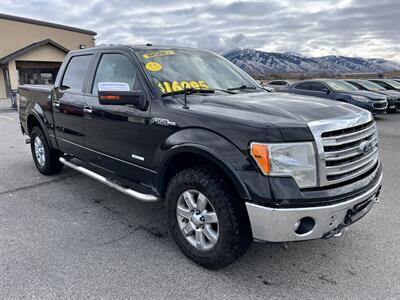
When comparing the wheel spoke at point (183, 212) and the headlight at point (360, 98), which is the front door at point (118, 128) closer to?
the wheel spoke at point (183, 212)

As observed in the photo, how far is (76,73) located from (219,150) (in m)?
2.96

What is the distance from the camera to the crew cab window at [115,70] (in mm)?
3693

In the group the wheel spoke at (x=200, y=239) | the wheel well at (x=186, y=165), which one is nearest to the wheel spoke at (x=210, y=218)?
the wheel spoke at (x=200, y=239)

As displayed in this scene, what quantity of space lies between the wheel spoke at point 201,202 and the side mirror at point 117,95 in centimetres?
110

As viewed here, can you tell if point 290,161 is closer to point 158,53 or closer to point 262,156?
point 262,156

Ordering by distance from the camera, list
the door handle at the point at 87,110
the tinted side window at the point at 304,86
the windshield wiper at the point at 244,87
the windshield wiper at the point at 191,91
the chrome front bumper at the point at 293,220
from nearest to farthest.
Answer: the chrome front bumper at the point at 293,220
the windshield wiper at the point at 191,91
the windshield wiper at the point at 244,87
the door handle at the point at 87,110
the tinted side window at the point at 304,86

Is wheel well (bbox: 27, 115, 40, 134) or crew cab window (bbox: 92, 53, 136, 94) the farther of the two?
wheel well (bbox: 27, 115, 40, 134)

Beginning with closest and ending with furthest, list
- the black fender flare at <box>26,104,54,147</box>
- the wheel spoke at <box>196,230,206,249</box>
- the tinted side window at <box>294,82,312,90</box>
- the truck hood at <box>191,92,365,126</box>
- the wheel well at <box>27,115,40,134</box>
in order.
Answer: the truck hood at <box>191,92,365,126</box>
the wheel spoke at <box>196,230,206,249</box>
the black fender flare at <box>26,104,54,147</box>
the wheel well at <box>27,115,40,134</box>
the tinted side window at <box>294,82,312,90</box>

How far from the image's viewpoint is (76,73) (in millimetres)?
4727

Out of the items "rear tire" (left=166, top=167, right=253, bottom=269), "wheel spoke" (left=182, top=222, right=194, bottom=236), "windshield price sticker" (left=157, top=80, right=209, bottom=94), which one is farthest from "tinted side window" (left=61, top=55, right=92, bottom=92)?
"wheel spoke" (left=182, top=222, right=194, bottom=236)

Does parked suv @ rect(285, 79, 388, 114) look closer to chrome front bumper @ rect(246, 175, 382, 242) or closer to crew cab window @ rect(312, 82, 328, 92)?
crew cab window @ rect(312, 82, 328, 92)

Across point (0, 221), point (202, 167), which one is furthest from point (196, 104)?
point (0, 221)

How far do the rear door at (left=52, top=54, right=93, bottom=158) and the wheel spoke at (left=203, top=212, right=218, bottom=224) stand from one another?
225 cm

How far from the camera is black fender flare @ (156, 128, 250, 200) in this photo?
2564mm
